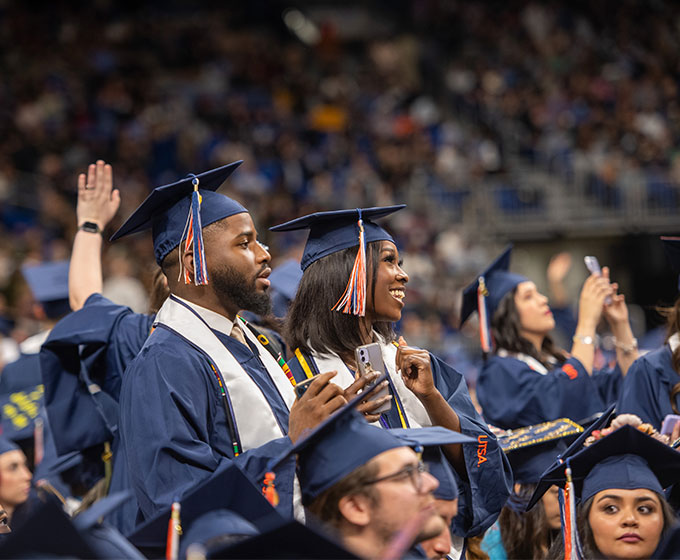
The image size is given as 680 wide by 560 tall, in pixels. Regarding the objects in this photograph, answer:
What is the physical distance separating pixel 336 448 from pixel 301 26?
16.3 metres

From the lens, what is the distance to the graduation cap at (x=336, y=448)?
2359 mm

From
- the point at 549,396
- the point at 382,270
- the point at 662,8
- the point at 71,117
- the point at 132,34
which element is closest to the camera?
the point at 382,270

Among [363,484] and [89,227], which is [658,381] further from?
[89,227]

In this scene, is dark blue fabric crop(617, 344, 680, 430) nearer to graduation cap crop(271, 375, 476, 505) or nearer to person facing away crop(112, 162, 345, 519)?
person facing away crop(112, 162, 345, 519)

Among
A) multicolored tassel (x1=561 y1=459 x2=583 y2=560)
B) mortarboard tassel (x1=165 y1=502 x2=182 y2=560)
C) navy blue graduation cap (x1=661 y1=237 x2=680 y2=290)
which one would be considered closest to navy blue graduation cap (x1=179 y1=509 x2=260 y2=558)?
mortarboard tassel (x1=165 y1=502 x2=182 y2=560)

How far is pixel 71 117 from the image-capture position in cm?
1291

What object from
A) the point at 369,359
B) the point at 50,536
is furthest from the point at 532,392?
the point at 50,536

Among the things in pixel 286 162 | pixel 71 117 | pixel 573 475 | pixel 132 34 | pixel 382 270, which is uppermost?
pixel 132 34

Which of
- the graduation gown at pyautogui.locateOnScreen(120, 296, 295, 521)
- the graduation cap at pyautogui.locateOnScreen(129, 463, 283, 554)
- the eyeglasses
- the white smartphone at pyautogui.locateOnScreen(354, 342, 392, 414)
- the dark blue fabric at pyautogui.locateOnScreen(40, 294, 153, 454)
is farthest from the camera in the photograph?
the dark blue fabric at pyautogui.locateOnScreen(40, 294, 153, 454)

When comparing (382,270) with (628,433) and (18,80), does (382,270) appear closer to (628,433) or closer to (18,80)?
(628,433)

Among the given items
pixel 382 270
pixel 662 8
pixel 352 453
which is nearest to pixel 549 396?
pixel 382 270

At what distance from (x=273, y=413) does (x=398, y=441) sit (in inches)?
24.8

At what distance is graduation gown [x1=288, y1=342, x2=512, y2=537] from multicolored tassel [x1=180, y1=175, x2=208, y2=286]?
446 mm

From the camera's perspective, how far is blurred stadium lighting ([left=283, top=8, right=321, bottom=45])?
17.4 metres
